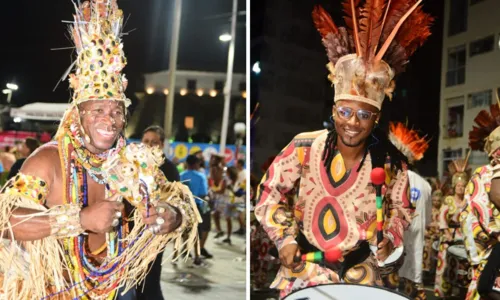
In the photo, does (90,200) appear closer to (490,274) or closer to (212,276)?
(212,276)

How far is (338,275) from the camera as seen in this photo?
9.53 ft

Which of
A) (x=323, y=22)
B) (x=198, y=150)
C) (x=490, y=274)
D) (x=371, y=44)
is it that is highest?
(x=323, y=22)

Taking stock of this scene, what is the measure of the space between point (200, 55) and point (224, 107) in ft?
0.89

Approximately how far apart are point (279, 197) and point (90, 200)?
0.90 metres

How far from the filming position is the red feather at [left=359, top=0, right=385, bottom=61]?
2.89m

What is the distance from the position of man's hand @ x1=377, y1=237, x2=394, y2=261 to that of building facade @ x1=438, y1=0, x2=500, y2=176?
1.44ft

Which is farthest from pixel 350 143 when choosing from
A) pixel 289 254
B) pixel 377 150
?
pixel 289 254

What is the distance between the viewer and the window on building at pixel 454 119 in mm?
2959

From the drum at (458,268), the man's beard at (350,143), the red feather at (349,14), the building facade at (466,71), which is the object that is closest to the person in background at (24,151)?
the man's beard at (350,143)

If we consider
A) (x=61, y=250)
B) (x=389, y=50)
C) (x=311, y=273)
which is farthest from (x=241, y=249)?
(x=389, y=50)

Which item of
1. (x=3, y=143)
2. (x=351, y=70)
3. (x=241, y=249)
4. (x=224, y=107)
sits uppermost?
(x=351, y=70)

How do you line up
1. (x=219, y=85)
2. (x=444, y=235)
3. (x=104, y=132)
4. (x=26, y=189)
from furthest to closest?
(x=444, y=235), (x=219, y=85), (x=104, y=132), (x=26, y=189)

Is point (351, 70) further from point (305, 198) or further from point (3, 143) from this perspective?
point (3, 143)

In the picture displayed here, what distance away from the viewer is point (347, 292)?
291cm
